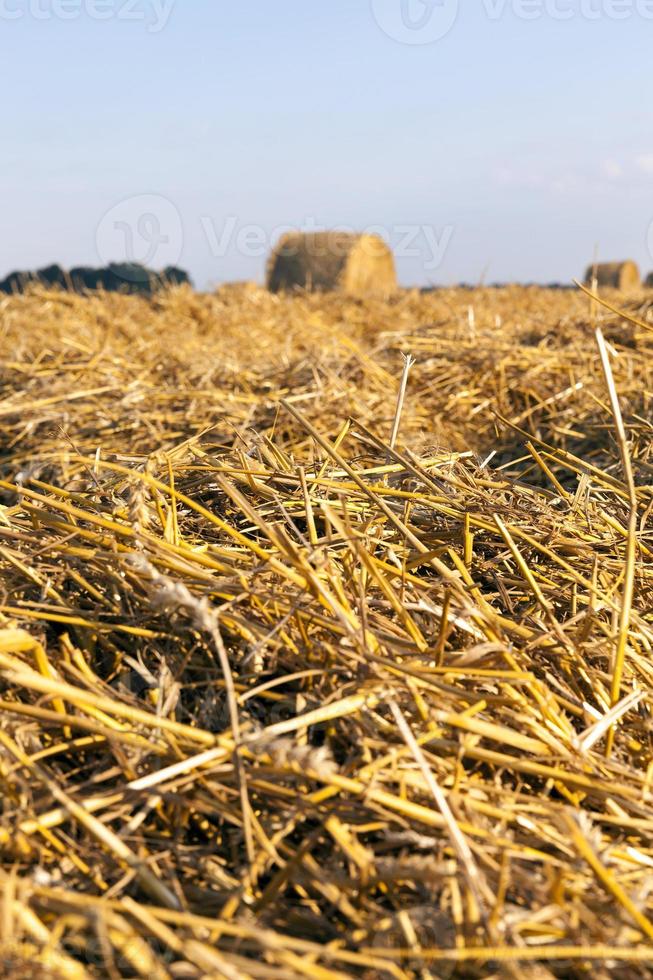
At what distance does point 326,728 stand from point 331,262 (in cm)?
981

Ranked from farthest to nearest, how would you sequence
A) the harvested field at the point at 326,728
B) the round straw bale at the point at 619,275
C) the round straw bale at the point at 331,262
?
the round straw bale at the point at 619,275 → the round straw bale at the point at 331,262 → the harvested field at the point at 326,728

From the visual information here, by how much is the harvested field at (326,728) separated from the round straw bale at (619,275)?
39.1 feet

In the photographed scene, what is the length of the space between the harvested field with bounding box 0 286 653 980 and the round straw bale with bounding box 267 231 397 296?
28.7 ft

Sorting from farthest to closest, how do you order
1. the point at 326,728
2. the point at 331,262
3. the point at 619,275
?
the point at 619,275, the point at 331,262, the point at 326,728

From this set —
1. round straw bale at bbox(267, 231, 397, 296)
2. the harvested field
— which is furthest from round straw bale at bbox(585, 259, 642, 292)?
the harvested field

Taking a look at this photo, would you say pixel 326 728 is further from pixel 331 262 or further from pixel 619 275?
pixel 619 275

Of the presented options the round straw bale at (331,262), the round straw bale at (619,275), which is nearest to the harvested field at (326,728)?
the round straw bale at (331,262)

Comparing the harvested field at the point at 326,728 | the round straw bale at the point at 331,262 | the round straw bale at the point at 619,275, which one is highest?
the round straw bale at the point at 331,262

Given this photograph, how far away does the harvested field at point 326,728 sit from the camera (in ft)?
2.25

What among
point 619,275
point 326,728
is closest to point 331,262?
point 619,275

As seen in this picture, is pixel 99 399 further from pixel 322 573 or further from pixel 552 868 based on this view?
pixel 552 868

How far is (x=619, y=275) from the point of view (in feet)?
40.5

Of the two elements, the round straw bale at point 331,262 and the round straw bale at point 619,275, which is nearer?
the round straw bale at point 331,262

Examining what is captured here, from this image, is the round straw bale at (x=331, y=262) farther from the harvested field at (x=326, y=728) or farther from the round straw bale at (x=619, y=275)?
the harvested field at (x=326, y=728)
